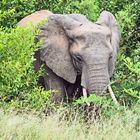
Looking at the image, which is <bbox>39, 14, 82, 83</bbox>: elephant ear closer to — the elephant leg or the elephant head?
the elephant head

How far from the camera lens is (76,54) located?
9.50 metres

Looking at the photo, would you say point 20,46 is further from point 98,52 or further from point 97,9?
point 97,9

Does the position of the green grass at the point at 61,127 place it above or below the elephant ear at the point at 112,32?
below

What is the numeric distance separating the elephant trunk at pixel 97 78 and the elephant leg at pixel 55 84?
0.80 m

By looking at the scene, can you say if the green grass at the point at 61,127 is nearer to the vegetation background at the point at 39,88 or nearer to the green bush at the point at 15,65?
the vegetation background at the point at 39,88

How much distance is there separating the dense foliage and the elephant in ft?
1.20

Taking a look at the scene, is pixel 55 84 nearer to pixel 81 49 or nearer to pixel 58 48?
pixel 58 48

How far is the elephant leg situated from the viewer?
9859 mm

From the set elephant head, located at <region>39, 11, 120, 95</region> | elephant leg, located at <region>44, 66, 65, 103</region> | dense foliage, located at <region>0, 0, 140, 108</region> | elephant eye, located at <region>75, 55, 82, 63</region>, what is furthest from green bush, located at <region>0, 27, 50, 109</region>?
elephant leg, located at <region>44, 66, 65, 103</region>

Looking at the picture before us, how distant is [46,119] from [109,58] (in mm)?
→ 2318

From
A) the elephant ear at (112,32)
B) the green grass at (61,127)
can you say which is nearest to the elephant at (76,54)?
the elephant ear at (112,32)

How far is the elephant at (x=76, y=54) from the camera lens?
30.1 ft

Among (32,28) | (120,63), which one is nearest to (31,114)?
(32,28)

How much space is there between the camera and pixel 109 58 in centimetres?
946
